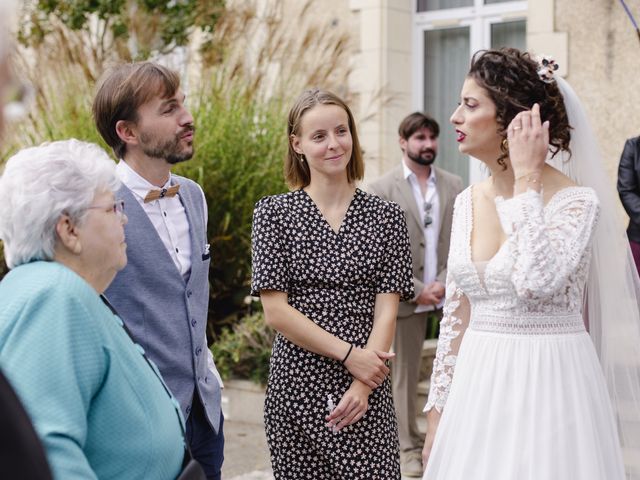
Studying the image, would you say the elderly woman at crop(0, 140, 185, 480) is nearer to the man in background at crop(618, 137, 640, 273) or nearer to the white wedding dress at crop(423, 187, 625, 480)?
the white wedding dress at crop(423, 187, 625, 480)

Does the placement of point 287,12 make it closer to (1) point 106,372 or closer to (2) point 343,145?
(2) point 343,145

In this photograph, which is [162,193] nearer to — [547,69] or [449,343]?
[449,343]

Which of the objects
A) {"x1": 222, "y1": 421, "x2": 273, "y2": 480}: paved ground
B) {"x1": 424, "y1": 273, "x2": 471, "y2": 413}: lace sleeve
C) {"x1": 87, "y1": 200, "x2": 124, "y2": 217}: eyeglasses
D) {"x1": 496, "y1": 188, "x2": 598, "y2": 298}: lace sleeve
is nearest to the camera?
{"x1": 87, "y1": 200, "x2": 124, "y2": 217}: eyeglasses

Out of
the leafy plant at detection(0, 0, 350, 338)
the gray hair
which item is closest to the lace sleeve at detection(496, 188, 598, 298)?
the gray hair

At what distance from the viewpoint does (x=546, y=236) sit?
273cm

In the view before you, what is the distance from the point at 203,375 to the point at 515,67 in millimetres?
1451

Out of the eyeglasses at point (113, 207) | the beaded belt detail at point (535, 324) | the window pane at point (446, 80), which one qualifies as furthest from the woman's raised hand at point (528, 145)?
the window pane at point (446, 80)

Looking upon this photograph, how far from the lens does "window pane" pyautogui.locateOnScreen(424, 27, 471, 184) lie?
9320 mm

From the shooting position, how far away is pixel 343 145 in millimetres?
3338

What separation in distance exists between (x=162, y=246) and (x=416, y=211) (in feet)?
11.0

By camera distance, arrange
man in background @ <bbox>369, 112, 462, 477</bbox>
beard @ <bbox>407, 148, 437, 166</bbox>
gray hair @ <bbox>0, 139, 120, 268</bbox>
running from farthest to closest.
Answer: beard @ <bbox>407, 148, 437, 166</bbox> < man in background @ <bbox>369, 112, 462, 477</bbox> < gray hair @ <bbox>0, 139, 120, 268</bbox>

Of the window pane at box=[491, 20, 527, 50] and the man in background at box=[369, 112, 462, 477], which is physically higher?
the window pane at box=[491, 20, 527, 50]

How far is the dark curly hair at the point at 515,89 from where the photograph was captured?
299 cm

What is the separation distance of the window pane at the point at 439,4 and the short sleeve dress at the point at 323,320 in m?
6.40
